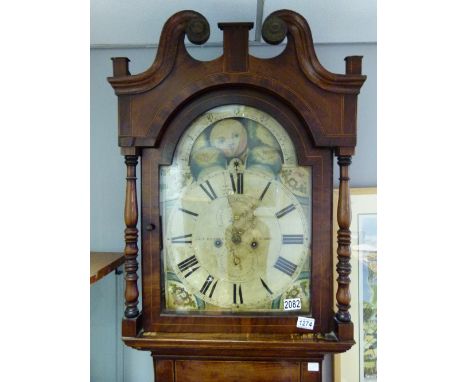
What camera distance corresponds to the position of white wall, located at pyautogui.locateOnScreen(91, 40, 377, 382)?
3.06 ft

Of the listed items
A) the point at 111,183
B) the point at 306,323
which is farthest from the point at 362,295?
the point at 111,183

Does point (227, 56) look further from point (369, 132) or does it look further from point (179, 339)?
point (179, 339)

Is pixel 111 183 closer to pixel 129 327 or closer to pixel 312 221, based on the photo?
pixel 129 327

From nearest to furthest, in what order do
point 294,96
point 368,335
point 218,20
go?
point 294,96, point 218,20, point 368,335

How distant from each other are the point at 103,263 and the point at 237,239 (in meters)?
0.36

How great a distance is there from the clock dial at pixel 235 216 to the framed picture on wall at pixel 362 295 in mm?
254

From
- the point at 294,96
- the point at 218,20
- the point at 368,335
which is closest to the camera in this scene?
the point at 294,96

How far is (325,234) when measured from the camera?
0.71 m

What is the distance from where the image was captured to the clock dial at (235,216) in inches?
28.3

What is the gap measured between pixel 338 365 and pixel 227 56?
A: 85cm

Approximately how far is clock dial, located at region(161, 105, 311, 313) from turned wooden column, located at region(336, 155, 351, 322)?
0.07 meters

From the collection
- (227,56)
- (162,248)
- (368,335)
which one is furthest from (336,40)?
(368,335)

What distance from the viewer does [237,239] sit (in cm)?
72

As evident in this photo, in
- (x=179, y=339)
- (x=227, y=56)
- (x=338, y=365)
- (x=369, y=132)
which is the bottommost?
(x=338, y=365)
